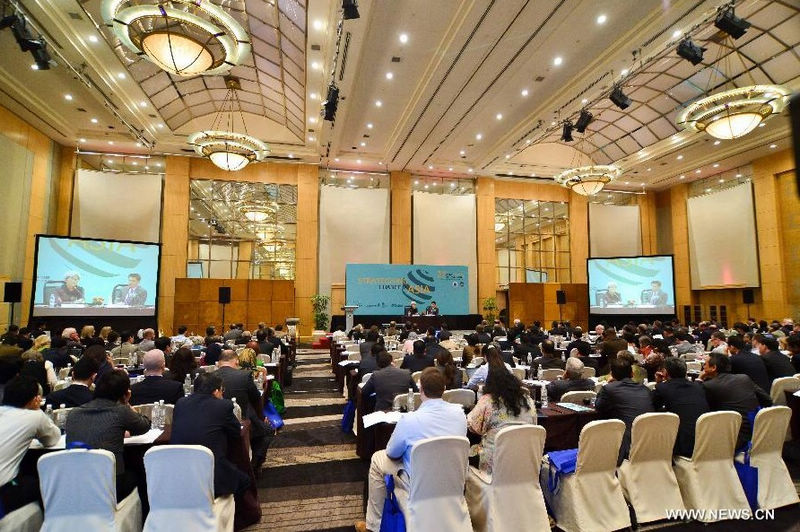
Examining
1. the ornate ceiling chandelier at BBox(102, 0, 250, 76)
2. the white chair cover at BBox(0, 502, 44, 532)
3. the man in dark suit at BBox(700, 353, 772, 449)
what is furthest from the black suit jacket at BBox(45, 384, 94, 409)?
the ornate ceiling chandelier at BBox(102, 0, 250, 76)

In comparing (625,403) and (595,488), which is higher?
(625,403)

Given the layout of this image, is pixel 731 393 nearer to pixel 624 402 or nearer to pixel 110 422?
pixel 624 402

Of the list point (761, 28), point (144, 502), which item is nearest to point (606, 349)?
point (144, 502)

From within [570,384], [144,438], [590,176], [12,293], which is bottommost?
[144,438]

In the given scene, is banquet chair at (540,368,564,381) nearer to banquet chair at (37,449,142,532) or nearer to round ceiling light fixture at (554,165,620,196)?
banquet chair at (37,449,142,532)

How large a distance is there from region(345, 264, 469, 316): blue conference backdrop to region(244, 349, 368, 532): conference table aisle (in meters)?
9.92

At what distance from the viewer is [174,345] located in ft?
28.7

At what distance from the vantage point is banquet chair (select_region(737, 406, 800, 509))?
3.35 m

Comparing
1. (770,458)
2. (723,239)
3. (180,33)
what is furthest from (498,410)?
(723,239)

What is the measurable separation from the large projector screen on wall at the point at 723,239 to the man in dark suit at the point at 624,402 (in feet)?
56.5

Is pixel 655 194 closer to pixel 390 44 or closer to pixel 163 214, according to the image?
pixel 390 44

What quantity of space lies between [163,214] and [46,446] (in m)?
15.3
